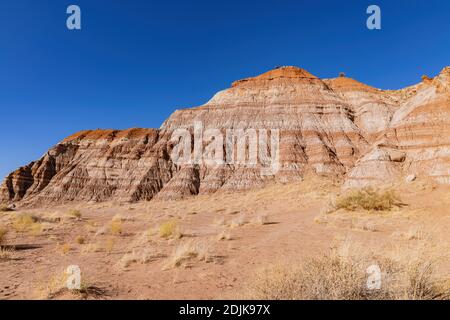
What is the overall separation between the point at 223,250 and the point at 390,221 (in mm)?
8697

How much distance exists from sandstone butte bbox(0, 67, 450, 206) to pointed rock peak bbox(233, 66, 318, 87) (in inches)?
8.3

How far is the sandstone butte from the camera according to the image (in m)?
33.3

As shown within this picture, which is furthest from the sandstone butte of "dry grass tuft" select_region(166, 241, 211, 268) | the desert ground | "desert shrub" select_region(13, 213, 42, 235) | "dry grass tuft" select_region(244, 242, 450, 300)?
"dry grass tuft" select_region(244, 242, 450, 300)

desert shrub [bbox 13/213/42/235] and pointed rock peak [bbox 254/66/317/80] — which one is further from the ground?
pointed rock peak [bbox 254/66/317/80]

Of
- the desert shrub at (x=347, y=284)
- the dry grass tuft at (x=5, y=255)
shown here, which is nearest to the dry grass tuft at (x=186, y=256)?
the desert shrub at (x=347, y=284)

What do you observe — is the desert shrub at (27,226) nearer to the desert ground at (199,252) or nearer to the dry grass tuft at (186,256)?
the desert ground at (199,252)

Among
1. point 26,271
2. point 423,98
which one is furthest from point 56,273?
point 423,98

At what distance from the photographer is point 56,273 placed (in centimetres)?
775

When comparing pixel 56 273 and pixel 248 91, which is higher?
pixel 248 91

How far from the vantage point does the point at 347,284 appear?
15.3ft

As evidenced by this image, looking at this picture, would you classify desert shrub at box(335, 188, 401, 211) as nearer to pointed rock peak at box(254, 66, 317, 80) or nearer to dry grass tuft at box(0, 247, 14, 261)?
dry grass tuft at box(0, 247, 14, 261)

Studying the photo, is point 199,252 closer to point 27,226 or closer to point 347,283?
point 347,283
